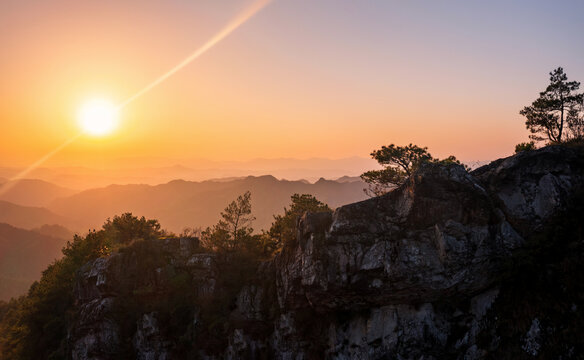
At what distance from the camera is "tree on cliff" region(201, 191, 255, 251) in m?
37.8

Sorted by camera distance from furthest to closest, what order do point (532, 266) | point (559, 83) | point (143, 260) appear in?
point (143, 260) < point (559, 83) < point (532, 266)

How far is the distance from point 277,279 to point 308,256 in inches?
227

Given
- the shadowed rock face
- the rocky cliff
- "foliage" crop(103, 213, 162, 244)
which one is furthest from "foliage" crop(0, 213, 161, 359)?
the shadowed rock face

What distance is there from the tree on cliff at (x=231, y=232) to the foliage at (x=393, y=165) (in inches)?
670

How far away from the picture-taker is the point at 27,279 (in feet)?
629

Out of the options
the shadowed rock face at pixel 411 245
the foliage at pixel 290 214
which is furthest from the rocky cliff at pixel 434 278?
the foliage at pixel 290 214

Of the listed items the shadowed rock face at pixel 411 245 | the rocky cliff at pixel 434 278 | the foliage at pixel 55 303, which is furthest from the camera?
the foliage at pixel 55 303

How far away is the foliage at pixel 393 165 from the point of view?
37.6 m

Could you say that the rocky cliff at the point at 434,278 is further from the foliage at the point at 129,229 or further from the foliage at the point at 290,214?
the foliage at the point at 129,229

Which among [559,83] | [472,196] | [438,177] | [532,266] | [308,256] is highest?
[559,83]

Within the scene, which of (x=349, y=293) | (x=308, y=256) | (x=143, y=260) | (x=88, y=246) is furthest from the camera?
(x=88, y=246)

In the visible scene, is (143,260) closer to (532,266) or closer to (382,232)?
(382,232)

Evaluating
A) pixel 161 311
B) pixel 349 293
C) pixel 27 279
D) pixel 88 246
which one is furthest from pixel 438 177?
pixel 27 279

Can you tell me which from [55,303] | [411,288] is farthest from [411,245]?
[55,303]
